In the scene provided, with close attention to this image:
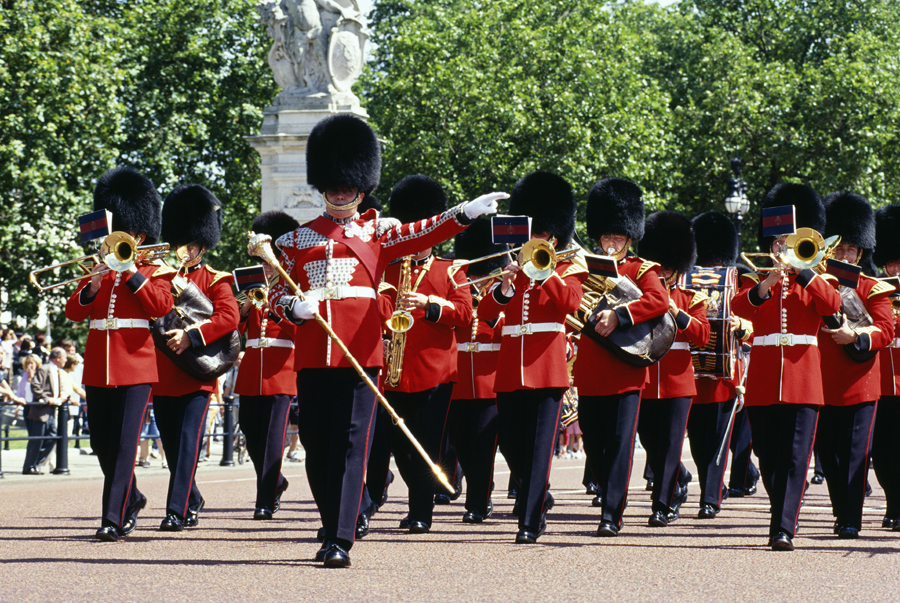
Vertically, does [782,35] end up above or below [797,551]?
above

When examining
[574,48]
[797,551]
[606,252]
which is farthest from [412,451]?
[574,48]

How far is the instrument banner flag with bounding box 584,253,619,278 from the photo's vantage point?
7.25 meters


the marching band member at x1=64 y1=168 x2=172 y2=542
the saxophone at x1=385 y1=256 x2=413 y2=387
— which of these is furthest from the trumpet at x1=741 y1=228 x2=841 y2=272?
the marching band member at x1=64 y1=168 x2=172 y2=542

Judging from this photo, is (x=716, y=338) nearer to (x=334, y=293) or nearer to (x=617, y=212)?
(x=617, y=212)

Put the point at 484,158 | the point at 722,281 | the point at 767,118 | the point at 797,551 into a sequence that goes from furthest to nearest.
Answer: the point at 767,118 → the point at 484,158 → the point at 722,281 → the point at 797,551

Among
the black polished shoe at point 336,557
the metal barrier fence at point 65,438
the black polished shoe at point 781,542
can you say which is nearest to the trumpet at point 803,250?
the black polished shoe at point 781,542

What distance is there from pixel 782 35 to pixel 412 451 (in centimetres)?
2741

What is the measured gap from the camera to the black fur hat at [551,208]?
25.7 ft

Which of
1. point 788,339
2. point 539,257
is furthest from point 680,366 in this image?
point 539,257

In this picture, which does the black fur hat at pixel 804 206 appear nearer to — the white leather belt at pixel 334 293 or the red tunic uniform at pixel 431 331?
the red tunic uniform at pixel 431 331

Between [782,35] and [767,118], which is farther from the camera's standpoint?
[782,35]

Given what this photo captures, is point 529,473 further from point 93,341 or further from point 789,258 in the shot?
point 93,341

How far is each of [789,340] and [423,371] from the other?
208cm

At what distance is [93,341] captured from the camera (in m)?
7.25
